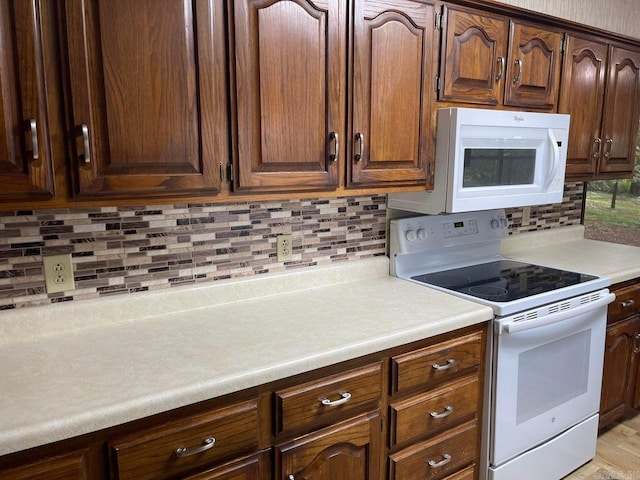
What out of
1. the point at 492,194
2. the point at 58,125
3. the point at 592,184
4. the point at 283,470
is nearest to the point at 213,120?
the point at 58,125

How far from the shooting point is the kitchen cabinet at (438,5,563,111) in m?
1.87

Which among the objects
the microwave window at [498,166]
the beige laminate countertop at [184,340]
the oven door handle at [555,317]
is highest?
the microwave window at [498,166]

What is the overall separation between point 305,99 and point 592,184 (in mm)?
2367

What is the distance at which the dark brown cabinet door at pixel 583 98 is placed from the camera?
7.59 feet

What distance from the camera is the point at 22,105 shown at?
1153 mm

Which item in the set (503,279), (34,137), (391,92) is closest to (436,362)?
(503,279)

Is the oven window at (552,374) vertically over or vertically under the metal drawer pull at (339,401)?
under

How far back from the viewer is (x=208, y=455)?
4.06 feet

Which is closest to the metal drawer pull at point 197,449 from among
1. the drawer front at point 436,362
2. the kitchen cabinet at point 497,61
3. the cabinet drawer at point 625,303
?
the drawer front at point 436,362

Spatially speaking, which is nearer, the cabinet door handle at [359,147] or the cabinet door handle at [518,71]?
the cabinet door handle at [359,147]

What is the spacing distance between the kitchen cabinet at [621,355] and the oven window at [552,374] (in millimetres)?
319

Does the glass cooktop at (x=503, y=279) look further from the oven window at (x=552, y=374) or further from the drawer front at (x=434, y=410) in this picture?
the drawer front at (x=434, y=410)

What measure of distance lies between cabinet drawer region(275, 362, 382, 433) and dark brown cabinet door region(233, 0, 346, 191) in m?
0.61

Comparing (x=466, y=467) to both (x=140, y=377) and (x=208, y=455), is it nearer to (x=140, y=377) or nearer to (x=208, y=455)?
(x=208, y=455)
